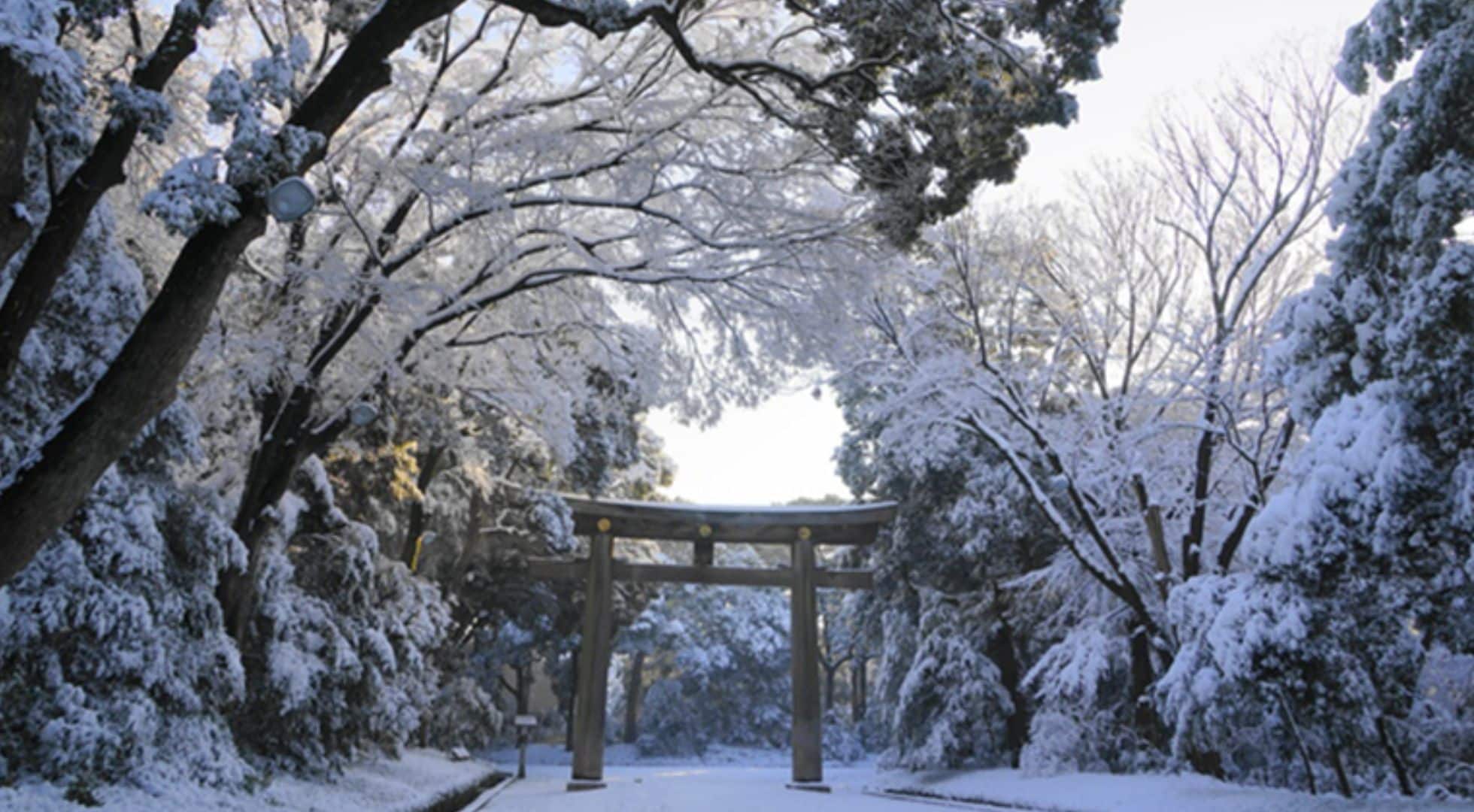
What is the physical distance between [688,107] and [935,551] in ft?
38.3

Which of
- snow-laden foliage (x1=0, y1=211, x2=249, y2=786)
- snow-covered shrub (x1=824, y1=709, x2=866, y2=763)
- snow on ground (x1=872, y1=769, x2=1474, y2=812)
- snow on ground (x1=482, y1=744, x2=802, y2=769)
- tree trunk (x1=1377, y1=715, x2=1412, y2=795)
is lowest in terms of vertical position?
snow on ground (x1=482, y1=744, x2=802, y2=769)

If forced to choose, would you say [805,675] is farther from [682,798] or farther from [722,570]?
[682,798]

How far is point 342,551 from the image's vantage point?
388 inches

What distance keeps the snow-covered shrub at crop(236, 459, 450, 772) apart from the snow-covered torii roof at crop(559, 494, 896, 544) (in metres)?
3.59

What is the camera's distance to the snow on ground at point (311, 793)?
5141mm

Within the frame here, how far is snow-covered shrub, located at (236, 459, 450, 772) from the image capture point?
8.62 m

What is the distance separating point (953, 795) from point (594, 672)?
208 inches

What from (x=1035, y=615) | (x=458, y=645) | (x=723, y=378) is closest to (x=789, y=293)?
(x=723, y=378)

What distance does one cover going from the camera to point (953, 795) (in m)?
→ 12.9

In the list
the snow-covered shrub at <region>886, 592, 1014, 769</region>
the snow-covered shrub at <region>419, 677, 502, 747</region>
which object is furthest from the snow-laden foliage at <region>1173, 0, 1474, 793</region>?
the snow-covered shrub at <region>419, 677, 502, 747</region>

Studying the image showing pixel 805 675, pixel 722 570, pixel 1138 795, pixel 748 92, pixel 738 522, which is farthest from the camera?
pixel 722 570

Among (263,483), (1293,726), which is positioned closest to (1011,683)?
(1293,726)

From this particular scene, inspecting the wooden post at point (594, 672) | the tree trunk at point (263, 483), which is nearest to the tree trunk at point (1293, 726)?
the tree trunk at point (263, 483)

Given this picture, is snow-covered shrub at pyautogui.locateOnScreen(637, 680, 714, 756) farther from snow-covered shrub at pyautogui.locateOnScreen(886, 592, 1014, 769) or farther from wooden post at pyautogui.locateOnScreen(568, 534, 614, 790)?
wooden post at pyautogui.locateOnScreen(568, 534, 614, 790)
